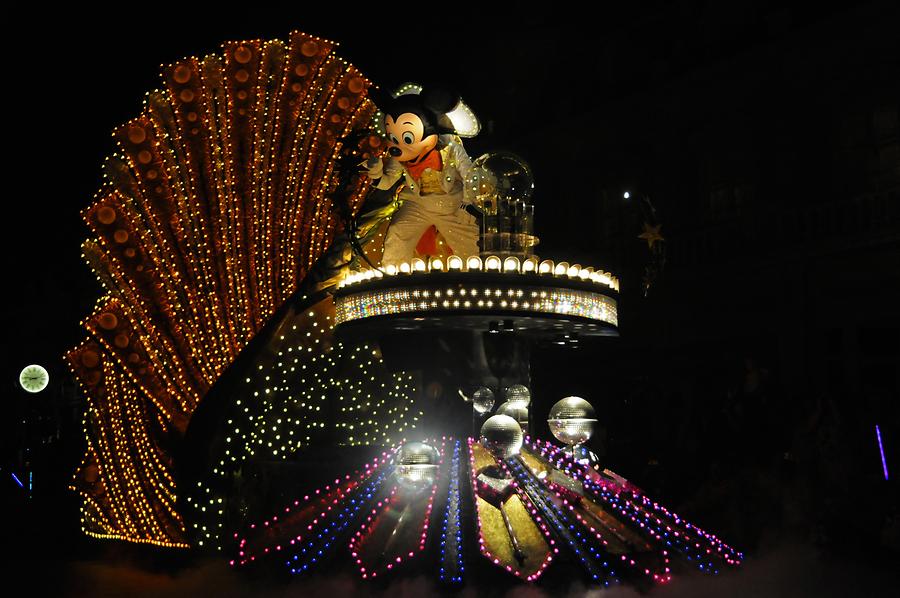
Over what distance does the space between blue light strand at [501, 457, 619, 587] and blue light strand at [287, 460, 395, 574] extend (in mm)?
991

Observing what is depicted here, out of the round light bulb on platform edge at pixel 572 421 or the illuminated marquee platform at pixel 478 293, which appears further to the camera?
the round light bulb on platform edge at pixel 572 421

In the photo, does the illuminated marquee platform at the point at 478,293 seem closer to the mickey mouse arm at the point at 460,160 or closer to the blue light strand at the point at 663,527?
the mickey mouse arm at the point at 460,160

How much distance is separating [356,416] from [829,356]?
11.2 metres

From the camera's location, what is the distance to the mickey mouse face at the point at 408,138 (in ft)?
26.6

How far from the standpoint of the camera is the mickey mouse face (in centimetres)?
811

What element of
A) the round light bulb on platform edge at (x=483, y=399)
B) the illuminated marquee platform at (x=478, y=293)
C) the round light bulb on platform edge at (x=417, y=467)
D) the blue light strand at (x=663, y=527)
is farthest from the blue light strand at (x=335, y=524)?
the blue light strand at (x=663, y=527)

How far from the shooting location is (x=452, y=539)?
7.18 m

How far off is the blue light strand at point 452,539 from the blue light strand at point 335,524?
55cm

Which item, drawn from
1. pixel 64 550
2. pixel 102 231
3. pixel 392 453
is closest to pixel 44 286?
pixel 64 550

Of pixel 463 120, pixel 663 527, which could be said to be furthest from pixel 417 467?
pixel 463 120

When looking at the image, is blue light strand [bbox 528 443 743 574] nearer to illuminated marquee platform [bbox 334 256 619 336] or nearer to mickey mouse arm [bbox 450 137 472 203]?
illuminated marquee platform [bbox 334 256 619 336]

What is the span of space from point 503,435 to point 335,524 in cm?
135

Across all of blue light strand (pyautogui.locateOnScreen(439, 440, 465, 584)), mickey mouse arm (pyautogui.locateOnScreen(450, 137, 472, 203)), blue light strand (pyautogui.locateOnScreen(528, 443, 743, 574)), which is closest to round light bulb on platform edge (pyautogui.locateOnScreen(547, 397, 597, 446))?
blue light strand (pyautogui.locateOnScreen(528, 443, 743, 574))

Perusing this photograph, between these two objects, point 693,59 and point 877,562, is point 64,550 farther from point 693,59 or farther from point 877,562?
point 693,59
